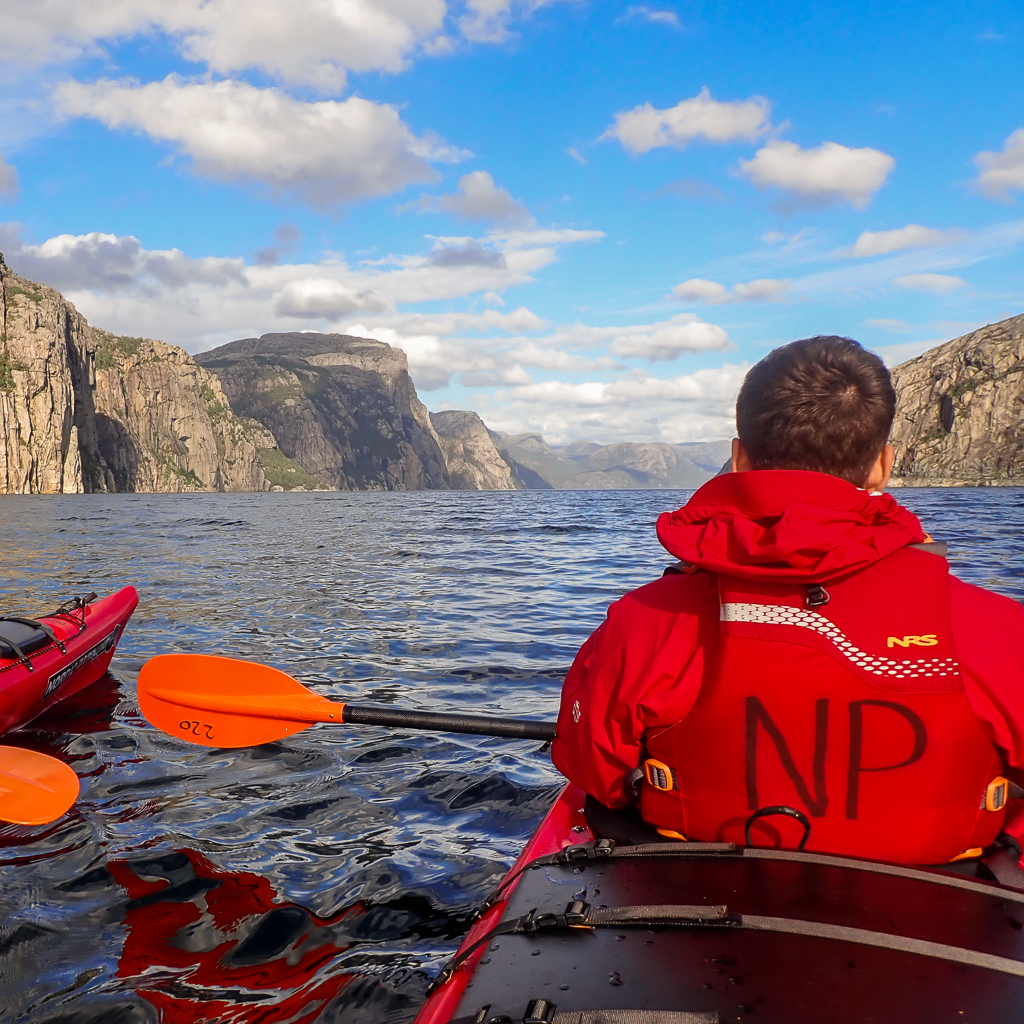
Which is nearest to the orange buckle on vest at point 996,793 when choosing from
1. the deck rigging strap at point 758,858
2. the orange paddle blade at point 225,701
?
the deck rigging strap at point 758,858

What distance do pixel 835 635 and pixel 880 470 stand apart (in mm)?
597

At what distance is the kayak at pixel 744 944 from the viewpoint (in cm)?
168

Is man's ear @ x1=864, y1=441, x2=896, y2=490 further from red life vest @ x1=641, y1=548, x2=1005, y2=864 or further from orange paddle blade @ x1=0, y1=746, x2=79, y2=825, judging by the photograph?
orange paddle blade @ x1=0, y1=746, x2=79, y2=825

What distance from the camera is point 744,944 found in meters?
1.91

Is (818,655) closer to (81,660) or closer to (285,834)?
(285,834)

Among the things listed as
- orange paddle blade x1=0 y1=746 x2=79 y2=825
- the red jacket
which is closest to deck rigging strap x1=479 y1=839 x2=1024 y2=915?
the red jacket

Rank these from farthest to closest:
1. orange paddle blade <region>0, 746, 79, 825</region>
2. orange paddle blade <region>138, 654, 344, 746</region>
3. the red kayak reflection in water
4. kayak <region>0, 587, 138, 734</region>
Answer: kayak <region>0, 587, 138, 734</region> → orange paddle blade <region>138, 654, 344, 746</region> → orange paddle blade <region>0, 746, 79, 825</region> → the red kayak reflection in water

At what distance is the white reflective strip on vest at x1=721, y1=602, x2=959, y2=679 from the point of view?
206 cm

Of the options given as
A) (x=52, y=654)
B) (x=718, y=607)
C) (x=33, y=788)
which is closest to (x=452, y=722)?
(x=33, y=788)

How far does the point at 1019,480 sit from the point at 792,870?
130164mm

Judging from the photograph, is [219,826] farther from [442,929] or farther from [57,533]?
[57,533]

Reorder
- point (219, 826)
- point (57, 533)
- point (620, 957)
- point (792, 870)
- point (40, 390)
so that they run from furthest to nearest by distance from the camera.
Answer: point (40, 390)
point (57, 533)
point (219, 826)
point (792, 870)
point (620, 957)

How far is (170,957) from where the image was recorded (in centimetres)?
370

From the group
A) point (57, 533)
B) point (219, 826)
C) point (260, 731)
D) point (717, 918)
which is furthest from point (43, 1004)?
point (57, 533)
